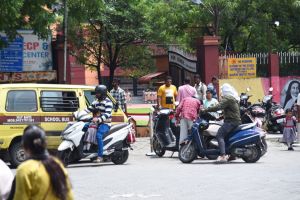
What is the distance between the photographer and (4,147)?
1474 cm

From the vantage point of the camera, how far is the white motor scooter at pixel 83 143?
564 inches

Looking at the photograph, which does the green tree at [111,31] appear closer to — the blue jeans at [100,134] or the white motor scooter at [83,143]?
the white motor scooter at [83,143]

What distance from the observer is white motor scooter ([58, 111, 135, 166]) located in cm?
1434

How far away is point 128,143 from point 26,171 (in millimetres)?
10431

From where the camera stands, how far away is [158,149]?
1714cm

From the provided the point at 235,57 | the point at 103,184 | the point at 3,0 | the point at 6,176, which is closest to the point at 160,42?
the point at 235,57

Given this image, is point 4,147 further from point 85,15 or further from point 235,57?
point 235,57

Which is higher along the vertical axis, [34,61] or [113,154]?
[34,61]

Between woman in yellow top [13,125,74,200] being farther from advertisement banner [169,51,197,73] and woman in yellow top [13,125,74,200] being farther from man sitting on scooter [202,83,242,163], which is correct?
advertisement banner [169,51,197,73]

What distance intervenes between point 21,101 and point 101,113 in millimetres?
1851

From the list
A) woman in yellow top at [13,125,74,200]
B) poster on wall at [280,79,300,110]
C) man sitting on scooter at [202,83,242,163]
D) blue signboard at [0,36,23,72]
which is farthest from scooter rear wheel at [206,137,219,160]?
poster on wall at [280,79,300,110]

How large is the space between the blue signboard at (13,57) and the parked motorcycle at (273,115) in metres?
8.92

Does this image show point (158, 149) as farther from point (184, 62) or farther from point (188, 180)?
point (184, 62)

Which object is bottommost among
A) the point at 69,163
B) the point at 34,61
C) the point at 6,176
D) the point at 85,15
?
the point at 69,163
